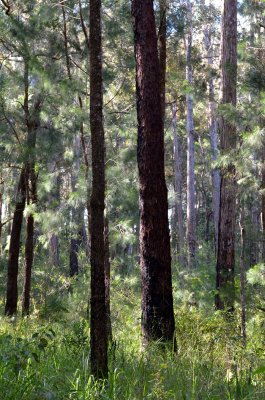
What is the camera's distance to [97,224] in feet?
13.3

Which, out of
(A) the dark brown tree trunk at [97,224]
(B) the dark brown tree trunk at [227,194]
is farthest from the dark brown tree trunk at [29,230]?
(A) the dark brown tree trunk at [97,224]

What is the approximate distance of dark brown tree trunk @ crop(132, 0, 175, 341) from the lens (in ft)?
20.1

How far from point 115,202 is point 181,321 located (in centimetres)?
304

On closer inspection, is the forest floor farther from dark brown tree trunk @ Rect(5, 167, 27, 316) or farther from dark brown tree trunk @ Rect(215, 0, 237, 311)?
dark brown tree trunk @ Rect(5, 167, 27, 316)

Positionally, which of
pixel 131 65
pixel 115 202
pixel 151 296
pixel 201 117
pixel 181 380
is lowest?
pixel 181 380

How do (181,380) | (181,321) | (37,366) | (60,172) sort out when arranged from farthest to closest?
(60,172) < (181,321) < (37,366) < (181,380)

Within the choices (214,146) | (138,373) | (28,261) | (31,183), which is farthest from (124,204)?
(214,146)

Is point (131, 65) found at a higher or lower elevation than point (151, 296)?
higher

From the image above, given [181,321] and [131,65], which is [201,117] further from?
[181,321]

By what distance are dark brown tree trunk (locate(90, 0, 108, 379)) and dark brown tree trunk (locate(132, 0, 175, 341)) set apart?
204 cm

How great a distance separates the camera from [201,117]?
30188 mm

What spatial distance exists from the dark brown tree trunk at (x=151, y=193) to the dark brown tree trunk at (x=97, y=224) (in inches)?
80.4

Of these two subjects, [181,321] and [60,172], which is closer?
[181,321]

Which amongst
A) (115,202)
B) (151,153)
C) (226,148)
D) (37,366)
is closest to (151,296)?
(151,153)
